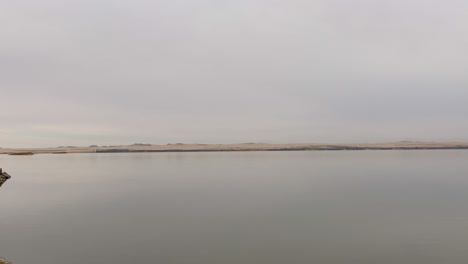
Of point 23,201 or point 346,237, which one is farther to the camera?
point 23,201

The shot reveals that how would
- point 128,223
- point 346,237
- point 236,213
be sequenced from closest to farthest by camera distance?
point 346,237, point 128,223, point 236,213

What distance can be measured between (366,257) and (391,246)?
1.91 meters

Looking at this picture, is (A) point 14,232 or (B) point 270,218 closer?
(A) point 14,232

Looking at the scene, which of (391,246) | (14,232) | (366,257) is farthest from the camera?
(14,232)

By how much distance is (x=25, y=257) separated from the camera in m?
11.9

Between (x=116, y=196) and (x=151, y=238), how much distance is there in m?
14.2

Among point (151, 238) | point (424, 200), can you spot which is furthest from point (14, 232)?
point (424, 200)

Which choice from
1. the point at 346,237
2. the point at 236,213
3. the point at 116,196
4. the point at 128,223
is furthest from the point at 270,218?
the point at 116,196

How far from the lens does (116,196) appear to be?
2672 centimetres

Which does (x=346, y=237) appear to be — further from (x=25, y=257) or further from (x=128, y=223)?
(x=25, y=257)

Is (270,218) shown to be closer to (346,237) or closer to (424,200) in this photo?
(346,237)

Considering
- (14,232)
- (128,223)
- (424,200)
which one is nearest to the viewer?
(14,232)

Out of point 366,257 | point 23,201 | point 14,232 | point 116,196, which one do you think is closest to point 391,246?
point 366,257

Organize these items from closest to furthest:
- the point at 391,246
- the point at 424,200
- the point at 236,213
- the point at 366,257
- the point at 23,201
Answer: the point at 366,257 < the point at 391,246 < the point at 236,213 < the point at 424,200 < the point at 23,201
